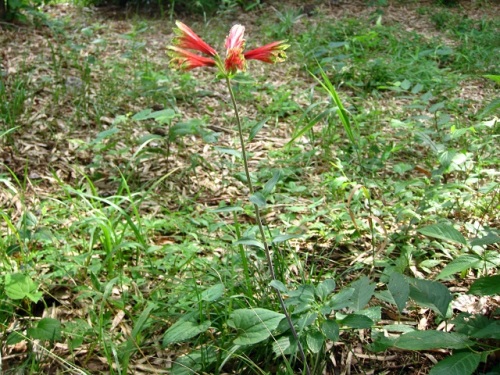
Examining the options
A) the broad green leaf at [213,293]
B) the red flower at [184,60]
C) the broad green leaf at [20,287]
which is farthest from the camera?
the broad green leaf at [20,287]

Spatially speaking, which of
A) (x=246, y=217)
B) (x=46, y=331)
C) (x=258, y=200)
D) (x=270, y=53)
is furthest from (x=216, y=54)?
(x=246, y=217)

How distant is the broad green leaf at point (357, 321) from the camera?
4.50ft

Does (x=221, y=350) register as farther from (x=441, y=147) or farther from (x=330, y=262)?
(x=441, y=147)

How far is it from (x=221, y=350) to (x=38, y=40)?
4.07 meters

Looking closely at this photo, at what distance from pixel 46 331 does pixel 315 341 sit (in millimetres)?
845

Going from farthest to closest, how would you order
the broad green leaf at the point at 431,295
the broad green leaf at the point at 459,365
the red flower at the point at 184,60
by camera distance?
the broad green leaf at the point at 431,295, the red flower at the point at 184,60, the broad green leaf at the point at 459,365

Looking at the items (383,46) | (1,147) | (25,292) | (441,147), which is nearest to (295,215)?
(441,147)

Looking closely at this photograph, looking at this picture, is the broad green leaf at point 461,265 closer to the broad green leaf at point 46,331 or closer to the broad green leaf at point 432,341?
the broad green leaf at point 432,341

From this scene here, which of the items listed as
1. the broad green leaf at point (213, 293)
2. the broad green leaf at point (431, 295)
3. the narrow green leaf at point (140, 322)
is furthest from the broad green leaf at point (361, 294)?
the narrow green leaf at point (140, 322)

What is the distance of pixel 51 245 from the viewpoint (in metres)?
2.10

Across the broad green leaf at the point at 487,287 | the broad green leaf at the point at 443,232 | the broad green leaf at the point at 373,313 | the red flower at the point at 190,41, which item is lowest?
the broad green leaf at the point at 373,313

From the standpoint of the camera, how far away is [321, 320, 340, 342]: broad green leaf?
4.43 ft

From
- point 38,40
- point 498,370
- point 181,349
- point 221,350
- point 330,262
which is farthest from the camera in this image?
point 38,40

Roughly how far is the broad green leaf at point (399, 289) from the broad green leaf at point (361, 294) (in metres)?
0.06
